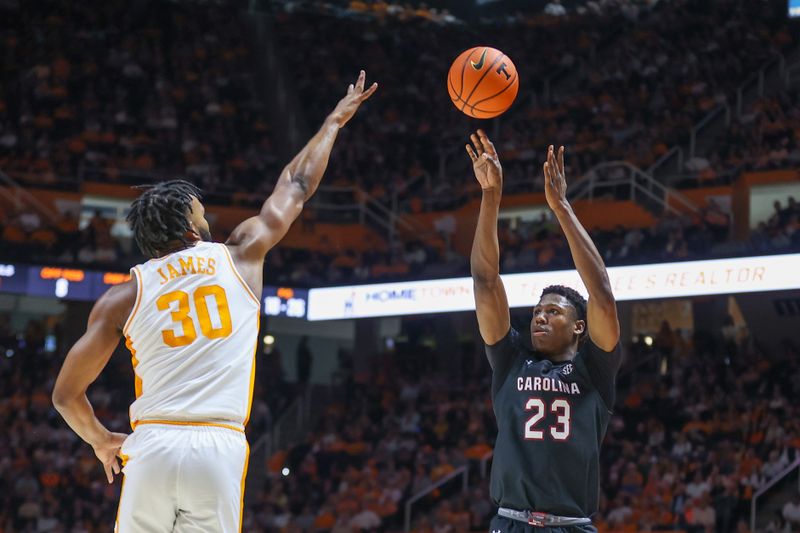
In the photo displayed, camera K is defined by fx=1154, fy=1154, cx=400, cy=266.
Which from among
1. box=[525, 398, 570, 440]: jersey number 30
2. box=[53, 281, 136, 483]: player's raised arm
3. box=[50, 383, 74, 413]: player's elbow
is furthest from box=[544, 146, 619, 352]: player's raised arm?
box=[50, 383, 74, 413]: player's elbow

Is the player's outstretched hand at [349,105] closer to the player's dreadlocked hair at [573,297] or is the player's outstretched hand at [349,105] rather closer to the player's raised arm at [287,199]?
the player's raised arm at [287,199]

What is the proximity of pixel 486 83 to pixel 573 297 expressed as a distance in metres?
2.32

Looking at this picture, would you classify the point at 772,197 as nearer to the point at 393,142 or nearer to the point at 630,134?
the point at 630,134

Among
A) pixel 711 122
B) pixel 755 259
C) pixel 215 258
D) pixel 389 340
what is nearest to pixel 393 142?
pixel 389 340

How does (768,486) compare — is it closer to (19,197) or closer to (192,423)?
(192,423)

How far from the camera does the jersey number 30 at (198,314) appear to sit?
13.5 feet

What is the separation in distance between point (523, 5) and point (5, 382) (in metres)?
17.8

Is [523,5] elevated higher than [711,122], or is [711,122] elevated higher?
[523,5]

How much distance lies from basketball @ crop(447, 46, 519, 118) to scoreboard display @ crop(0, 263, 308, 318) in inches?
513

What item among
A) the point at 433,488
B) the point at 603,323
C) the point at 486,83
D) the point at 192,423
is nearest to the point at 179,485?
the point at 192,423

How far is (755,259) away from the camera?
15492mm

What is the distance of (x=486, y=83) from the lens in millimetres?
6906

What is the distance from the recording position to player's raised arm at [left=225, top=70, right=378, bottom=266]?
4.39 m

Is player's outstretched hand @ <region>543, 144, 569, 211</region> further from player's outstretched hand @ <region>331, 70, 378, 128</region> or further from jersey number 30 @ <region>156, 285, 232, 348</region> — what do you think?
jersey number 30 @ <region>156, 285, 232, 348</region>
